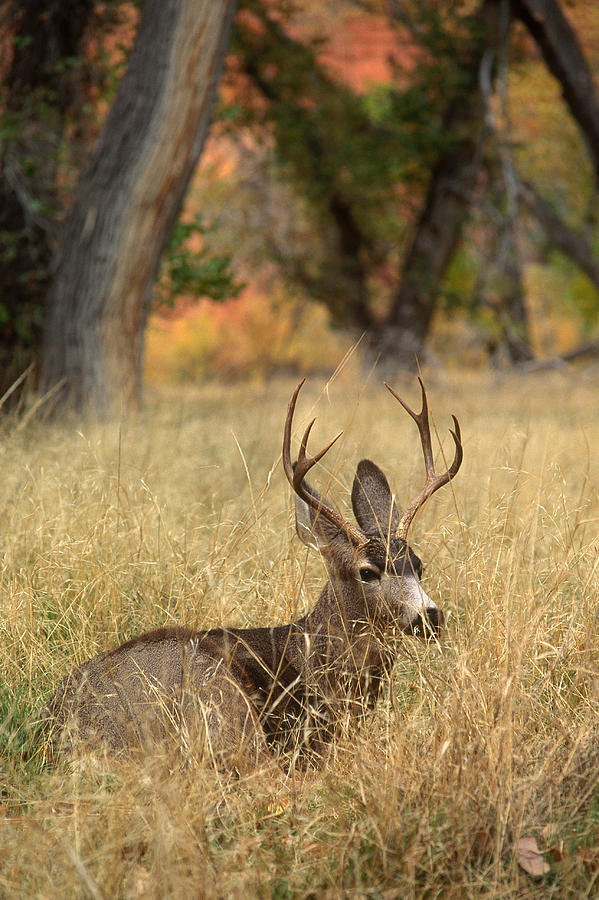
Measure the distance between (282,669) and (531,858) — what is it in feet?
3.79

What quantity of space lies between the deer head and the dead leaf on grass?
74 cm

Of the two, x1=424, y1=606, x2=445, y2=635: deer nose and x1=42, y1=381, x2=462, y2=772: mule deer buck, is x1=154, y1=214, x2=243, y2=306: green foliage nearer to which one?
x1=42, y1=381, x2=462, y2=772: mule deer buck

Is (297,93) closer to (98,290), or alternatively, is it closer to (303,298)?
(303,298)

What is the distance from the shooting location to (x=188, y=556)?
13.7 ft

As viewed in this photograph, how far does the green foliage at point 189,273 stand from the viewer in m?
9.73

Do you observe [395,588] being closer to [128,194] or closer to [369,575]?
[369,575]

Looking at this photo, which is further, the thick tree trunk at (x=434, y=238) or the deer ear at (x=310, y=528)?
the thick tree trunk at (x=434, y=238)

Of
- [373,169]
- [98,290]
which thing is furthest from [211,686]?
[373,169]

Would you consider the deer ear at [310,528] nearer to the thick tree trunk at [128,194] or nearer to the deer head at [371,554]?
the deer head at [371,554]

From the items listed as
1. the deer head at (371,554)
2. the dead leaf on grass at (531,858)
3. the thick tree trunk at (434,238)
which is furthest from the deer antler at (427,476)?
the thick tree trunk at (434,238)

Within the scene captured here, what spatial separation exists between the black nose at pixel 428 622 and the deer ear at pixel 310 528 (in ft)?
1.60

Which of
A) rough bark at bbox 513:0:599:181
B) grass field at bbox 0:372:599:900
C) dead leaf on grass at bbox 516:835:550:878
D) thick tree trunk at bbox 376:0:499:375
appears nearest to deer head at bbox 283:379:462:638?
grass field at bbox 0:372:599:900

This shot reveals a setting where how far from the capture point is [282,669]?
3.46 metres

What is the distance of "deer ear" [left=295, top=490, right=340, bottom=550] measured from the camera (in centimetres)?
361
